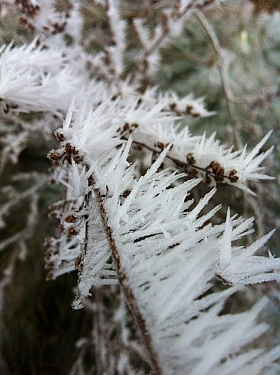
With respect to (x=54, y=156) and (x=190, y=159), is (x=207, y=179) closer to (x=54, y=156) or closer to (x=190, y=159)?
(x=190, y=159)

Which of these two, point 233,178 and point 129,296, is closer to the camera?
point 129,296

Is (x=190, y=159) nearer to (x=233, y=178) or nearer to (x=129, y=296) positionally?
(x=233, y=178)

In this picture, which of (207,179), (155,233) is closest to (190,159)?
(207,179)

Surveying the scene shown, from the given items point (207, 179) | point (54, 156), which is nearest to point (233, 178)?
point (207, 179)

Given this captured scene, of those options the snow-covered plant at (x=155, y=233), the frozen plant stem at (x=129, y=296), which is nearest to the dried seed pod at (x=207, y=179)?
the snow-covered plant at (x=155, y=233)

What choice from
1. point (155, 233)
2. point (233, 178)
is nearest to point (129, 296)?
point (155, 233)

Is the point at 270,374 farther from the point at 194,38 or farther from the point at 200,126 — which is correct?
the point at 194,38

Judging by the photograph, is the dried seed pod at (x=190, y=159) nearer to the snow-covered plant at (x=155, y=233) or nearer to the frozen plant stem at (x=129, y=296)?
the snow-covered plant at (x=155, y=233)

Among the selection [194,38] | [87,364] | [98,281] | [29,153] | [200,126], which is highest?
[194,38]

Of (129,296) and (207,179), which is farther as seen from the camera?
(207,179)

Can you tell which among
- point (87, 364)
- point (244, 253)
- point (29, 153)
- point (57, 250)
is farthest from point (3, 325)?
point (244, 253)

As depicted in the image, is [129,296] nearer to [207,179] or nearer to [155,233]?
[155,233]
